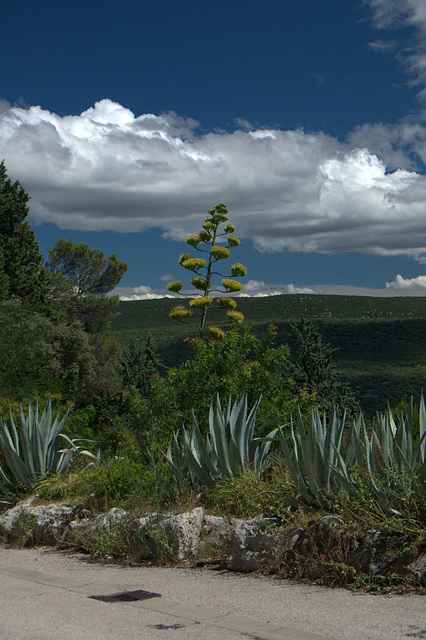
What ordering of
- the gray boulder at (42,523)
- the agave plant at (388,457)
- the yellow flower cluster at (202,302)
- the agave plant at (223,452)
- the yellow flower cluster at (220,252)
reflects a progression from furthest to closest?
the yellow flower cluster at (220,252), the yellow flower cluster at (202,302), the gray boulder at (42,523), the agave plant at (223,452), the agave plant at (388,457)

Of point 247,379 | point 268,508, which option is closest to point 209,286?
point 247,379

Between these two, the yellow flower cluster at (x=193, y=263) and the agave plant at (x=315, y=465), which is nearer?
the agave plant at (x=315, y=465)

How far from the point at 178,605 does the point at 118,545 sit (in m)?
1.89

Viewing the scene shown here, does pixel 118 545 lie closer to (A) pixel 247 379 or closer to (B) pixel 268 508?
(B) pixel 268 508

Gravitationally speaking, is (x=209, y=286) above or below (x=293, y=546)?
above

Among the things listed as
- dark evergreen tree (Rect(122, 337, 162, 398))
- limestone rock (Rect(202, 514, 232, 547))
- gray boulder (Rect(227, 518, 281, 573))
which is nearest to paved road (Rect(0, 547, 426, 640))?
gray boulder (Rect(227, 518, 281, 573))

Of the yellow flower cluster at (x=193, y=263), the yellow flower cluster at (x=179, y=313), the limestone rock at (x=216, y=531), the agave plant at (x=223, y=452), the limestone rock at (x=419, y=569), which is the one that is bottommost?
the limestone rock at (x=216, y=531)

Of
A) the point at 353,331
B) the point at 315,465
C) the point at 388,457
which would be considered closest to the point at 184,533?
the point at 315,465

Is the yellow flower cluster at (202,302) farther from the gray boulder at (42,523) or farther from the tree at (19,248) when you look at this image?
the tree at (19,248)

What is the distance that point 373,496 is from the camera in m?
5.61

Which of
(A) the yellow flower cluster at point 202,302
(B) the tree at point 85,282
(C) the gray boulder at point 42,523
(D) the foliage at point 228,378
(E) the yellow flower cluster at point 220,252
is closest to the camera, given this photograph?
(C) the gray boulder at point 42,523

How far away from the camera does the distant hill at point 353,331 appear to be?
43812 millimetres

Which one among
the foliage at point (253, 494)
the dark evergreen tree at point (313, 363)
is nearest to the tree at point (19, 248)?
the dark evergreen tree at point (313, 363)

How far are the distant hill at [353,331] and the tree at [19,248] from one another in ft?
48.8
